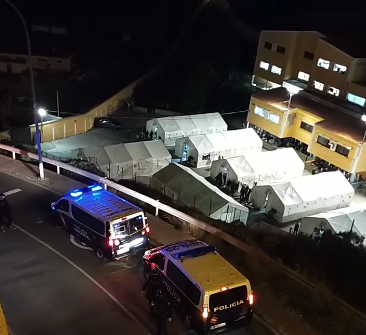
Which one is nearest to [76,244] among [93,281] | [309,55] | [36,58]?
[93,281]

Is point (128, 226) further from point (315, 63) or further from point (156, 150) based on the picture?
point (315, 63)

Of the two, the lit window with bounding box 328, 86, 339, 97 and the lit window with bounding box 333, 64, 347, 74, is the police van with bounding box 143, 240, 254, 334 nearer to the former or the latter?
the lit window with bounding box 333, 64, 347, 74

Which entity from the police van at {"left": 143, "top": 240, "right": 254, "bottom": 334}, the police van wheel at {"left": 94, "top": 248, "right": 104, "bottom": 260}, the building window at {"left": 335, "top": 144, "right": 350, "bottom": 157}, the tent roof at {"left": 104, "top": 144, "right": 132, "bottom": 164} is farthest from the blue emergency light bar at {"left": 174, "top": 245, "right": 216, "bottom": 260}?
the building window at {"left": 335, "top": 144, "right": 350, "bottom": 157}

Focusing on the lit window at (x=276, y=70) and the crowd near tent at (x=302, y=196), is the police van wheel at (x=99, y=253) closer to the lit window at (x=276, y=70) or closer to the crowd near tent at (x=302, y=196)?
the crowd near tent at (x=302, y=196)

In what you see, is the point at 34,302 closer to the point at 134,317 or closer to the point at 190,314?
the point at 134,317

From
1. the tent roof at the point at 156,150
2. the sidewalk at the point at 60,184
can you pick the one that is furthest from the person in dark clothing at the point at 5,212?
the tent roof at the point at 156,150

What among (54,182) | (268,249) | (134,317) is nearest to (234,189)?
(54,182)
